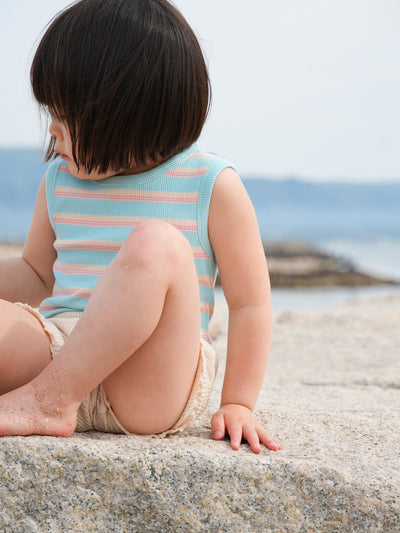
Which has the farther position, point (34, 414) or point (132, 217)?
point (132, 217)

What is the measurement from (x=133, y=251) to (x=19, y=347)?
1.18 ft

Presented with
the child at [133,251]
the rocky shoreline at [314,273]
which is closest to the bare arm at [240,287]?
the child at [133,251]

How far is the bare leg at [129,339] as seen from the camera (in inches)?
50.0

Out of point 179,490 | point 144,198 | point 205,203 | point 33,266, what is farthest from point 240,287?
point 33,266

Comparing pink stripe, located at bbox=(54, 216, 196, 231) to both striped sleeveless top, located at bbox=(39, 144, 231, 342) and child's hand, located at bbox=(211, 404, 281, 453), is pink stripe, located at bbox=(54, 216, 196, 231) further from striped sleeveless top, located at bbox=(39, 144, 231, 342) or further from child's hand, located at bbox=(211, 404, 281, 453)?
child's hand, located at bbox=(211, 404, 281, 453)

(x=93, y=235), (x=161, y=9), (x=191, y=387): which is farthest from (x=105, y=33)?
(x=191, y=387)

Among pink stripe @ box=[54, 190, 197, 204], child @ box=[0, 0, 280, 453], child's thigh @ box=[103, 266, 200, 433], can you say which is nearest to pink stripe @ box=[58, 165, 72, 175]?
child @ box=[0, 0, 280, 453]

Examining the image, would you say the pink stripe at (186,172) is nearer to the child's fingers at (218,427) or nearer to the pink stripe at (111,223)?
the pink stripe at (111,223)

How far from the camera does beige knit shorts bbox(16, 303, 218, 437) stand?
142 cm

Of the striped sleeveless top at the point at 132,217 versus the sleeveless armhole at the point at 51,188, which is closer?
the striped sleeveless top at the point at 132,217

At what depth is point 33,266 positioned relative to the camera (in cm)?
182

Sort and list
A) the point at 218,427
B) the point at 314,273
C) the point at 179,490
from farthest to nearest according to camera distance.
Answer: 1. the point at 314,273
2. the point at 218,427
3. the point at 179,490

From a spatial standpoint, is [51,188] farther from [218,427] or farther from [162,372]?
[218,427]

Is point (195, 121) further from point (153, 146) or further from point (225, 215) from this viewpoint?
point (225, 215)
